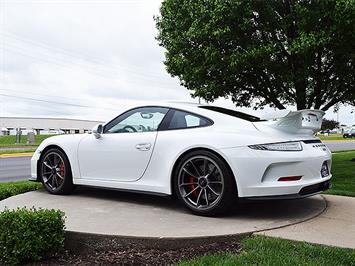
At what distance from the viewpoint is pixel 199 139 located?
4570 millimetres

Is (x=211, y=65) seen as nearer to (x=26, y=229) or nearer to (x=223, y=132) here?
(x=223, y=132)

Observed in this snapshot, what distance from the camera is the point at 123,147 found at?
16.9ft

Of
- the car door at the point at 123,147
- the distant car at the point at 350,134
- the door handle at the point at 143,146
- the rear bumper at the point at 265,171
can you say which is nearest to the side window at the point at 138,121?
the car door at the point at 123,147

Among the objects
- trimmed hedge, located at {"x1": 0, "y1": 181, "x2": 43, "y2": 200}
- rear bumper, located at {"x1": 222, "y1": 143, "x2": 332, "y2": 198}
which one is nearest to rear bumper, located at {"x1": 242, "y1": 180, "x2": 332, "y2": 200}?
rear bumper, located at {"x1": 222, "y1": 143, "x2": 332, "y2": 198}

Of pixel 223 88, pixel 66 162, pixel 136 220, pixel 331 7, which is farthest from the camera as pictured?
pixel 223 88

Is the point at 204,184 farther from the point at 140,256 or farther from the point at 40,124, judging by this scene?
the point at 40,124

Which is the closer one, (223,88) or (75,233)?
(75,233)

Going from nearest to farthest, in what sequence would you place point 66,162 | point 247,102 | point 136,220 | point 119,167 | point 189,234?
point 189,234, point 136,220, point 119,167, point 66,162, point 247,102

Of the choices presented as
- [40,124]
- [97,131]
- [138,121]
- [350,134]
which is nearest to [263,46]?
[138,121]

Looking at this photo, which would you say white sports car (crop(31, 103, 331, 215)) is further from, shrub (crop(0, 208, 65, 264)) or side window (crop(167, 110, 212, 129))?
shrub (crop(0, 208, 65, 264))

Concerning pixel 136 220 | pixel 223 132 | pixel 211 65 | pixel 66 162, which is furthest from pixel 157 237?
pixel 211 65

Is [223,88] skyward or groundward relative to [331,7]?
groundward

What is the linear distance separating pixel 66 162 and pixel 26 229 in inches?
92.2

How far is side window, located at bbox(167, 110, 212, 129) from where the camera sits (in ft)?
15.7
